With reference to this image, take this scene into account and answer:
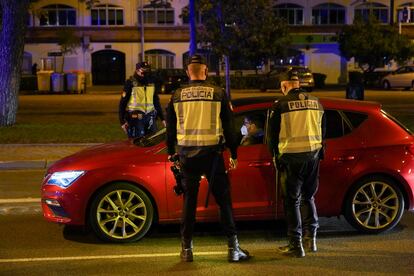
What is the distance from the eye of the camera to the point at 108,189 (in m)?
6.61

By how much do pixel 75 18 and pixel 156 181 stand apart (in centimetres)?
4438

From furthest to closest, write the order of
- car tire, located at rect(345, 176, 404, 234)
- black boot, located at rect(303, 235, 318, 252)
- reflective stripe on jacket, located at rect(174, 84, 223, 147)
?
car tire, located at rect(345, 176, 404, 234), black boot, located at rect(303, 235, 318, 252), reflective stripe on jacket, located at rect(174, 84, 223, 147)

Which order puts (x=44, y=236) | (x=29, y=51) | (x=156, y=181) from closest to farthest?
(x=156, y=181), (x=44, y=236), (x=29, y=51)

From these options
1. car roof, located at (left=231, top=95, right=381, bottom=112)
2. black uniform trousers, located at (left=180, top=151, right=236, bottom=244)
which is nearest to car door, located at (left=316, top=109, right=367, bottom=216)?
car roof, located at (left=231, top=95, right=381, bottom=112)

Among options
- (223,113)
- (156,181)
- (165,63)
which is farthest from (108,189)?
(165,63)

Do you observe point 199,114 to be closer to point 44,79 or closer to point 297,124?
point 297,124

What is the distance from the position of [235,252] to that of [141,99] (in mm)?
4194

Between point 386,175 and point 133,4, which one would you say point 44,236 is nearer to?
point 386,175

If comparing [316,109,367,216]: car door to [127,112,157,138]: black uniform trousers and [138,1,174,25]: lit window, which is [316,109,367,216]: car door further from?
[138,1,174,25]: lit window

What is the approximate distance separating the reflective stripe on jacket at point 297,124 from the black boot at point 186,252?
1.20 m

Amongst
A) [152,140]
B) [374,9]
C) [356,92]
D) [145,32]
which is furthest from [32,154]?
[374,9]

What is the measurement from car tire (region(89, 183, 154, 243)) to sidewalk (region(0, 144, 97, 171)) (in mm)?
6003

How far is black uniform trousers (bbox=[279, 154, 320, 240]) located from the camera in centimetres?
608

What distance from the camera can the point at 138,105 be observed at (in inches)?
380
